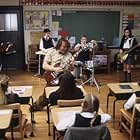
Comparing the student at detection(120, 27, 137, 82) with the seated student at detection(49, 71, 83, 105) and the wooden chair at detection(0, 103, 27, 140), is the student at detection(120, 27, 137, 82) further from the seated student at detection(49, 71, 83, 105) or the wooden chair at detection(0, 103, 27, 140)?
the wooden chair at detection(0, 103, 27, 140)

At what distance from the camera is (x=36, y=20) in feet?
26.7

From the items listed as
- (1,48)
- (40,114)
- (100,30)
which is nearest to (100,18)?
(100,30)

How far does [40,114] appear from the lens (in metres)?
4.93

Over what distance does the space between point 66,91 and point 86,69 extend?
339 cm

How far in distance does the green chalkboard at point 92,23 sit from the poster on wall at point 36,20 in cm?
28

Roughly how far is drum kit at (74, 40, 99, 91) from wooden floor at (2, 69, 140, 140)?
0.75 ft

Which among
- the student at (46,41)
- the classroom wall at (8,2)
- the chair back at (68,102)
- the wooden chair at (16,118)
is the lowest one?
the wooden chair at (16,118)

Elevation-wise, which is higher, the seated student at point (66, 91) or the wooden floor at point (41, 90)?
the seated student at point (66, 91)

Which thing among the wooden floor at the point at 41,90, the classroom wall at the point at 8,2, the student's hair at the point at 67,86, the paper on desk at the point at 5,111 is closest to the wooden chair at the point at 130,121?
the wooden floor at the point at 41,90

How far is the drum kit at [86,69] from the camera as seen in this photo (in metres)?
6.62

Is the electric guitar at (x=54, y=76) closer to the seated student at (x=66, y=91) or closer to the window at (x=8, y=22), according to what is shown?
the seated student at (x=66, y=91)

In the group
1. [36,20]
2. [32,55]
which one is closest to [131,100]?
[32,55]

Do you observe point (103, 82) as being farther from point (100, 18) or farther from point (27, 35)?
point (27, 35)

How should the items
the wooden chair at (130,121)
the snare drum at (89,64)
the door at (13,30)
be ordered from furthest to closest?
the door at (13,30)
the snare drum at (89,64)
the wooden chair at (130,121)
